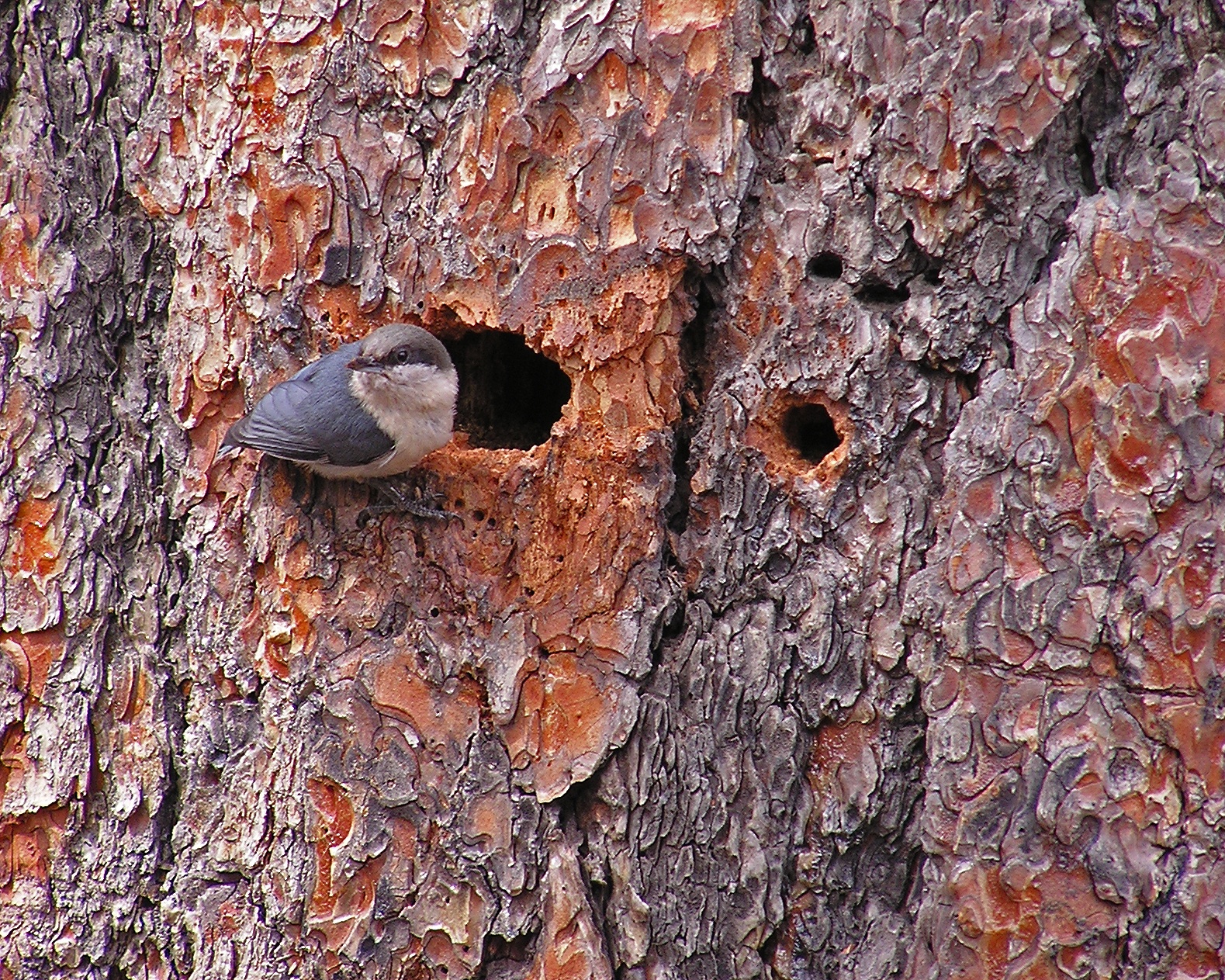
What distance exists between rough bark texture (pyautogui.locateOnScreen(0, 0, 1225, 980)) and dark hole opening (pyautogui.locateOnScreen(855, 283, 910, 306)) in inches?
0.5

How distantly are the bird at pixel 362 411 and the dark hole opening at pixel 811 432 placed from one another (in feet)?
2.67

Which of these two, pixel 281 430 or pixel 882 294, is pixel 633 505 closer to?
pixel 882 294

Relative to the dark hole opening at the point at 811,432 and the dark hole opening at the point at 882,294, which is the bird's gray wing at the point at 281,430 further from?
the dark hole opening at the point at 882,294

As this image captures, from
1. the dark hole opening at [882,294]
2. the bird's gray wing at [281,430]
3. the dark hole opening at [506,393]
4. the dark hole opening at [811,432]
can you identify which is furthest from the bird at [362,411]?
the dark hole opening at [882,294]

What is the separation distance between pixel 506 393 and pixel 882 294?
3.94 feet

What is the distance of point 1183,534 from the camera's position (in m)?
2.08

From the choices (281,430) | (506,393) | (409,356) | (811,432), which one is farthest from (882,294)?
(281,430)

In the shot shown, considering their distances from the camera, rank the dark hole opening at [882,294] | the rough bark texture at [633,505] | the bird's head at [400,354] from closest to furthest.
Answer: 1. the rough bark texture at [633,505]
2. the dark hole opening at [882,294]
3. the bird's head at [400,354]

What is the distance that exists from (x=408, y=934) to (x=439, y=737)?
416 mm

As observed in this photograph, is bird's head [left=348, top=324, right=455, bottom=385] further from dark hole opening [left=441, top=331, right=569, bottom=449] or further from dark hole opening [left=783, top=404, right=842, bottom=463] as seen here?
dark hole opening [left=783, top=404, right=842, bottom=463]

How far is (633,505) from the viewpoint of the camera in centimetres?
248

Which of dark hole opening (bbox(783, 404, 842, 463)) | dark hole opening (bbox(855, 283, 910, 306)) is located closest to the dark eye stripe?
dark hole opening (bbox(783, 404, 842, 463))

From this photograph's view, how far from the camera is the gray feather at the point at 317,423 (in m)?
2.52

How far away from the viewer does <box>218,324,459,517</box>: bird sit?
254 centimetres
